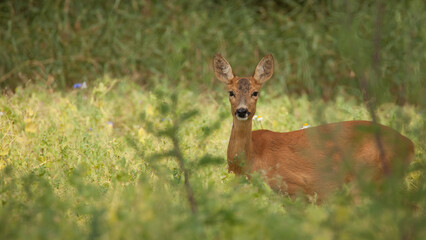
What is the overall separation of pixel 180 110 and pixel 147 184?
454 millimetres

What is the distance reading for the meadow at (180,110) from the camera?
284cm

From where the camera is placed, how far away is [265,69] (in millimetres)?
5207

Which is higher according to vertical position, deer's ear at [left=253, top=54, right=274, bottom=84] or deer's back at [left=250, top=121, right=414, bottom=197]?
deer's ear at [left=253, top=54, right=274, bottom=84]

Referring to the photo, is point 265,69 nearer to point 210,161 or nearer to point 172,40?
point 210,161

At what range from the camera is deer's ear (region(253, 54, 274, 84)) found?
516cm

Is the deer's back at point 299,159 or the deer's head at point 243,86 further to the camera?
the deer's head at point 243,86

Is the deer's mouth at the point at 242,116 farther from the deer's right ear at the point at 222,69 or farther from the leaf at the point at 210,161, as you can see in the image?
the leaf at the point at 210,161

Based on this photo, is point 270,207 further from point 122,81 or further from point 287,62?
point 287,62

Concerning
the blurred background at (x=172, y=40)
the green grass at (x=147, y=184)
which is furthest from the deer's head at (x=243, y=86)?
the blurred background at (x=172, y=40)

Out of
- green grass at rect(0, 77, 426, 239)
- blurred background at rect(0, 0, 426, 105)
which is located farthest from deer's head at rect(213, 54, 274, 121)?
blurred background at rect(0, 0, 426, 105)

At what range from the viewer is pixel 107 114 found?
255 inches

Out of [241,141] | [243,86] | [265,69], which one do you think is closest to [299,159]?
→ [241,141]

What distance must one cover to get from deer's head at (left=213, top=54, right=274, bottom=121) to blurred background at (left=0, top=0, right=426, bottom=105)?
10.0 feet

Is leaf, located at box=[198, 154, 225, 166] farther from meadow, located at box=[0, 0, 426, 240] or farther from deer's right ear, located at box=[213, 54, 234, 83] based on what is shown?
deer's right ear, located at box=[213, 54, 234, 83]
